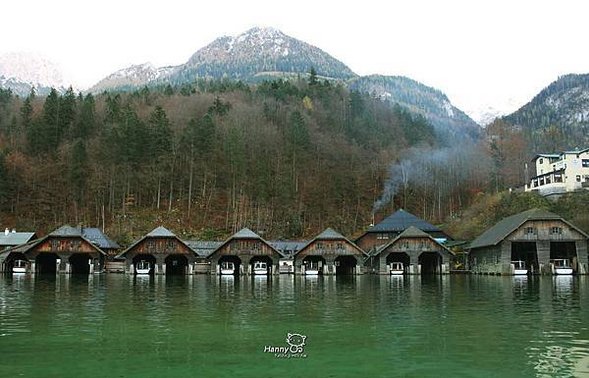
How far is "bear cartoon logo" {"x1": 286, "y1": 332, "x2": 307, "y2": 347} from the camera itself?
668 inches

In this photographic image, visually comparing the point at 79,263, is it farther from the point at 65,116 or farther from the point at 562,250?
the point at 562,250

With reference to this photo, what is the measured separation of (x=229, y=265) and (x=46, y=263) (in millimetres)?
25744

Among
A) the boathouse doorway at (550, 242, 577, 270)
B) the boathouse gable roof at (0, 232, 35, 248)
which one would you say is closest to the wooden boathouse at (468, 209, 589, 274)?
the boathouse doorway at (550, 242, 577, 270)

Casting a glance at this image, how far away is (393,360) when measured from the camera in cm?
1479

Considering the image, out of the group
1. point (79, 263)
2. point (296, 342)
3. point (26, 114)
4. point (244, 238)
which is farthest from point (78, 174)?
point (296, 342)

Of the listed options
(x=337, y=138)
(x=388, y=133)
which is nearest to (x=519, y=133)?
(x=388, y=133)

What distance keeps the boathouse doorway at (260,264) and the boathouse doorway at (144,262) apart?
42.3ft

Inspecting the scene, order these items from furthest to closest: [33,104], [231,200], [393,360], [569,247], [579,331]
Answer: [33,104]
[231,200]
[569,247]
[579,331]
[393,360]

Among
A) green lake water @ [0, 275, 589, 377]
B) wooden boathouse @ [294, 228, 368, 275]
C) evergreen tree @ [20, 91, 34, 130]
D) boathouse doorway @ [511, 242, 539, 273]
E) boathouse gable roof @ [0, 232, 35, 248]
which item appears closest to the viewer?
green lake water @ [0, 275, 589, 377]

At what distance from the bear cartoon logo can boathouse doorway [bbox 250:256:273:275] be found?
53.2 meters

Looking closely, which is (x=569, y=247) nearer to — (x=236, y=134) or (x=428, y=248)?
(x=428, y=248)

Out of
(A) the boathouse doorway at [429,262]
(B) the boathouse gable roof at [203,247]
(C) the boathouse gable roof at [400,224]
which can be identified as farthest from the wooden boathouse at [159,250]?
(A) the boathouse doorway at [429,262]

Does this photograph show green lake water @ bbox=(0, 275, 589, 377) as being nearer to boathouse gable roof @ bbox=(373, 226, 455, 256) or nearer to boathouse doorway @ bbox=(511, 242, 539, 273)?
boathouse gable roof @ bbox=(373, 226, 455, 256)

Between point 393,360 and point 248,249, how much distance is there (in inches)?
2271
